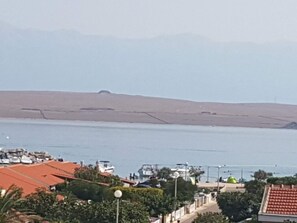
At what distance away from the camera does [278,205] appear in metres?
16.2

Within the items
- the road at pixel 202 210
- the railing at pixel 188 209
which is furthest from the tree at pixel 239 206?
the railing at pixel 188 209

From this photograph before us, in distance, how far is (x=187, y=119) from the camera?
641 feet

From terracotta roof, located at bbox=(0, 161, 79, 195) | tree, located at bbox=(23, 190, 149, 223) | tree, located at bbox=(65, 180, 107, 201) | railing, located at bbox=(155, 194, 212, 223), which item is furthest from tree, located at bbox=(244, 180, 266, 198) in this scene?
tree, located at bbox=(23, 190, 149, 223)

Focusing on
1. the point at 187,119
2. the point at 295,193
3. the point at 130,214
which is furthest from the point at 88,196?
the point at 187,119

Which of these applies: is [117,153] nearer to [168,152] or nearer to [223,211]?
[168,152]

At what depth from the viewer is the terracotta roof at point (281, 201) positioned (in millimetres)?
16000

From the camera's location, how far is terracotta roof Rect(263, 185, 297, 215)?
630 inches

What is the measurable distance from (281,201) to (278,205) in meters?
0.17

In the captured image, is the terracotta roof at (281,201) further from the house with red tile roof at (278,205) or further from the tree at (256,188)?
the tree at (256,188)

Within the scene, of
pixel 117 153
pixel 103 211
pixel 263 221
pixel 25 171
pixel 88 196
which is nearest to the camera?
pixel 263 221

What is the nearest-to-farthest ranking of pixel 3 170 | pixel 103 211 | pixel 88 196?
pixel 103 211 < pixel 88 196 < pixel 3 170

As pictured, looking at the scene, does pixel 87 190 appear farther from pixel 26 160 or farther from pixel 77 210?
pixel 26 160

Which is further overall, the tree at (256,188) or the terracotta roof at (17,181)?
the tree at (256,188)

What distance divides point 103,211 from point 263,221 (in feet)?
19.3
